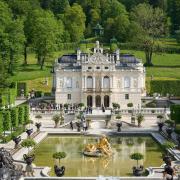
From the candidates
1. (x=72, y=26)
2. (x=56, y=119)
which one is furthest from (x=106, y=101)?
(x=72, y=26)

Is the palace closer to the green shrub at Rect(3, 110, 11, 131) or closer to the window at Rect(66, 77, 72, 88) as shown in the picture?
the window at Rect(66, 77, 72, 88)

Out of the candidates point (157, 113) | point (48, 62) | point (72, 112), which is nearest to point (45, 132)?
point (72, 112)

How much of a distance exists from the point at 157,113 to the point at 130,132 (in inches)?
552

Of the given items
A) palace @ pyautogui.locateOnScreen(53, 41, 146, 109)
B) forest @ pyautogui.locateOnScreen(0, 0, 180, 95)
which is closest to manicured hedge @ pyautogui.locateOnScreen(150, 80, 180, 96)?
palace @ pyautogui.locateOnScreen(53, 41, 146, 109)

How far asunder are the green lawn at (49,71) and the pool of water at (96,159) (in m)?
34.9

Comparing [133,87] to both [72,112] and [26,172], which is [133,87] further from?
[26,172]

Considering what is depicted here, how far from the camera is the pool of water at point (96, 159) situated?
37.1m

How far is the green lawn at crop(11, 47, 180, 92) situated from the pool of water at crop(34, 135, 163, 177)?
34862mm

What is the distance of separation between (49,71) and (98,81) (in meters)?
19.5

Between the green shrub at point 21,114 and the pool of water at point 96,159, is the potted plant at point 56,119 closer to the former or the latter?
the green shrub at point 21,114

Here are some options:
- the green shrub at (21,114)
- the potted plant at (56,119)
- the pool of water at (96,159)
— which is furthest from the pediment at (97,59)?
the pool of water at (96,159)

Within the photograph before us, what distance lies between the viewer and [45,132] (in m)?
57.9

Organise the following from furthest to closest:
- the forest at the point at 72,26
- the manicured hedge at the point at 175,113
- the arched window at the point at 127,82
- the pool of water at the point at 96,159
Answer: the forest at the point at 72,26, the arched window at the point at 127,82, the manicured hedge at the point at 175,113, the pool of water at the point at 96,159

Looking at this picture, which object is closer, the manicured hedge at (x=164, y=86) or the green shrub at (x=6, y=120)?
the green shrub at (x=6, y=120)
